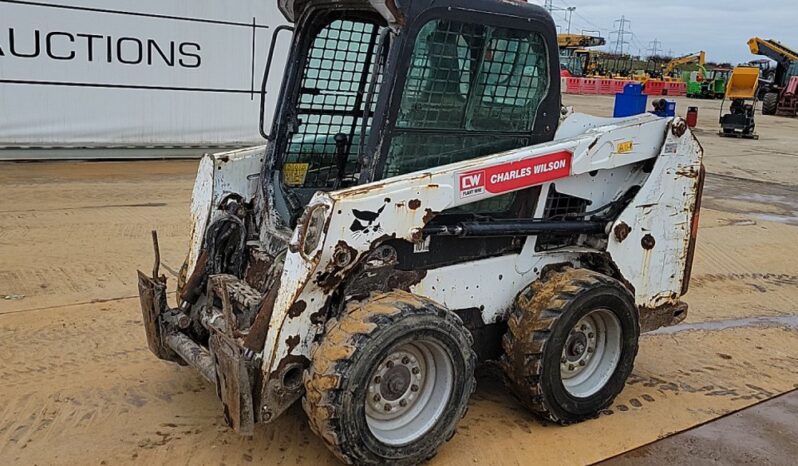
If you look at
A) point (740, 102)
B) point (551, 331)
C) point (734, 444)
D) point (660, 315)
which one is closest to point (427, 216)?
point (551, 331)

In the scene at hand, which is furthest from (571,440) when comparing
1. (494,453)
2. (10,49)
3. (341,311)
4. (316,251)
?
(10,49)

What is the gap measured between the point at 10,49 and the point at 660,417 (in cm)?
974

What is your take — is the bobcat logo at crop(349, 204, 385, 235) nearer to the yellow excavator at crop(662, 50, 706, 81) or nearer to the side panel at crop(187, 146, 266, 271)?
the side panel at crop(187, 146, 266, 271)

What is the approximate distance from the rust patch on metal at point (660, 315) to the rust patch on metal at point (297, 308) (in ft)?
7.06

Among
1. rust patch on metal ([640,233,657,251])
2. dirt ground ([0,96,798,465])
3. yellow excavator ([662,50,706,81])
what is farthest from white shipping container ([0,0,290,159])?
yellow excavator ([662,50,706,81])

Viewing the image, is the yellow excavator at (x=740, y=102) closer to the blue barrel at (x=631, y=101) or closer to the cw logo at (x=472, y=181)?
the blue barrel at (x=631, y=101)

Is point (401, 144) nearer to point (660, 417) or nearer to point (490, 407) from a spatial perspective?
point (490, 407)

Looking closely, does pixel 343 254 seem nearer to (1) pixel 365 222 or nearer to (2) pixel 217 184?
(1) pixel 365 222

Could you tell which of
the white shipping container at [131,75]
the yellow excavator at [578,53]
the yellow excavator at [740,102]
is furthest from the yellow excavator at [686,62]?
the white shipping container at [131,75]

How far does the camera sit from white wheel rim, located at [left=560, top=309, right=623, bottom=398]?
405 cm

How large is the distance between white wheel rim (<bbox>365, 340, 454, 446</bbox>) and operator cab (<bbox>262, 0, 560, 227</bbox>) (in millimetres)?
847

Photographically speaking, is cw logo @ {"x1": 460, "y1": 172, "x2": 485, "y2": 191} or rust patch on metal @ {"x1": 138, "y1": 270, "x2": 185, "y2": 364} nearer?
cw logo @ {"x1": 460, "y1": 172, "x2": 485, "y2": 191}

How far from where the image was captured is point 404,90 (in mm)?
3582

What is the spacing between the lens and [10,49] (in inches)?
409
